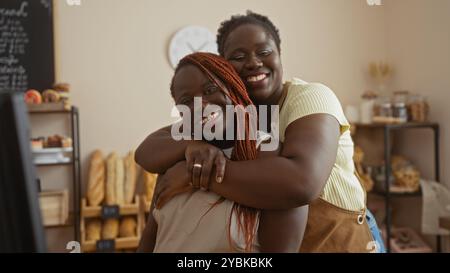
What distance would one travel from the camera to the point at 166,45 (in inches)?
29.7

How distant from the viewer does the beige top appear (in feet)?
1.46

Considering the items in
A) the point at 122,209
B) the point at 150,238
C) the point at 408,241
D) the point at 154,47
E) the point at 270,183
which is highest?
the point at 154,47

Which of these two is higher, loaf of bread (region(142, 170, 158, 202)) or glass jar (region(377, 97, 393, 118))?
glass jar (region(377, 97, 393, 118))

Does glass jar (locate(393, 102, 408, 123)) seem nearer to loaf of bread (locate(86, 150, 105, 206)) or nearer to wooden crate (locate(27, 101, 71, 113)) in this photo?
loaf of bread (locate(86, 150, 105, 206))

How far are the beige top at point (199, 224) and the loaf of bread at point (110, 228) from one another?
2.10ft

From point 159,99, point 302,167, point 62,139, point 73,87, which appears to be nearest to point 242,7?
point 159,99

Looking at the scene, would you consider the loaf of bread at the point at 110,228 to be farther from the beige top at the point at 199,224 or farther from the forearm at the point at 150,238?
the beige top at the point at 199,224

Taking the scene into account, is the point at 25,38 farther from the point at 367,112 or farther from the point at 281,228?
the point at 367,112

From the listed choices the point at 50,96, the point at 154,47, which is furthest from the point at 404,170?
the point at 50,96

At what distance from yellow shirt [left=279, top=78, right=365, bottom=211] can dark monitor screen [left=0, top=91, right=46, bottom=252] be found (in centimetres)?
32

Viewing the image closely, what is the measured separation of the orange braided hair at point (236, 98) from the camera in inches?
17.6

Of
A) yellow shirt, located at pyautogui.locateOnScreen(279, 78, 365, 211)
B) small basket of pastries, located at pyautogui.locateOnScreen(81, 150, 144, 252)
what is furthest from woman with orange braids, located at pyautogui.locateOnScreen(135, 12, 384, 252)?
small basket of pastries, located at pyautogui.locateOnScreen(81, 150, 144, 252)

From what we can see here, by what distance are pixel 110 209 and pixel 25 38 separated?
1.70 feet
